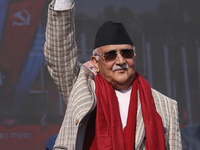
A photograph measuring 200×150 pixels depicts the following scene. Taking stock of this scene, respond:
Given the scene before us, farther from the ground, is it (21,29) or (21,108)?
(21,29)

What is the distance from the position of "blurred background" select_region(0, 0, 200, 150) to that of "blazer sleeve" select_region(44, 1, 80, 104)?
2.28 m

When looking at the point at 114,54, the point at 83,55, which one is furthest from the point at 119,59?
the point at 83,55

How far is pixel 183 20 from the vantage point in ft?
15.5

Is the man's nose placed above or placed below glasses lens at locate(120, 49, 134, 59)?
below

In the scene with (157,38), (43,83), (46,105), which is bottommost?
(46,105)

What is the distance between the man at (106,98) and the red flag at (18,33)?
2290 millimetres

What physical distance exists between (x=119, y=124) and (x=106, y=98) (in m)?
0.16

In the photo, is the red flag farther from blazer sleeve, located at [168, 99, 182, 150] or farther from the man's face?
blazer sleeve, located at [168, 99, 182, 150]

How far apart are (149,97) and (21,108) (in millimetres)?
2456

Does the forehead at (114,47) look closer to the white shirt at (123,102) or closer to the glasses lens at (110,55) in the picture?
the glasses lens at (110,55)

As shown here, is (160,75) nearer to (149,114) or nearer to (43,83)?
(43,83)

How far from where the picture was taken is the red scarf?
179 cm

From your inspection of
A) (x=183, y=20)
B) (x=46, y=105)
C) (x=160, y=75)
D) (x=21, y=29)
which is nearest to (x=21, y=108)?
(x=46, y=105)

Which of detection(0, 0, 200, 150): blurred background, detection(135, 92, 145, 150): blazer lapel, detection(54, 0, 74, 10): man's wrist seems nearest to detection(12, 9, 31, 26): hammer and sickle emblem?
detection(0, 0, 200, 150): blurred background
